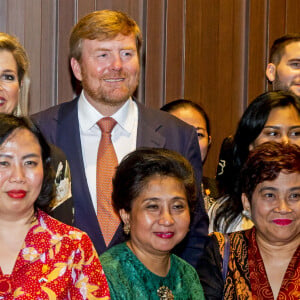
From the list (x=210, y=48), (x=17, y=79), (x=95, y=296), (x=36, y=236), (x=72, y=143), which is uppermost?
(x=210, y=48)

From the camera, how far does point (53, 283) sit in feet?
7.73

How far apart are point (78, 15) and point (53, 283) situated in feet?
6.85

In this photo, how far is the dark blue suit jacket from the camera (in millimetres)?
3057

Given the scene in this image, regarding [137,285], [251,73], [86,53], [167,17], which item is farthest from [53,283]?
[251,73]

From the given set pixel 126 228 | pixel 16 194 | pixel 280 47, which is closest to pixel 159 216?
pixel 126 228

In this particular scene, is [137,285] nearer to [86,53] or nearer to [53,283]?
[53,283]

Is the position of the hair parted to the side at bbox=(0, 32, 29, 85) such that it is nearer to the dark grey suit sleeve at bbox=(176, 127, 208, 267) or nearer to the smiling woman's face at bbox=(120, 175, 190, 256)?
the smiling woman's face at bbox=(120, 175, 190, 256)

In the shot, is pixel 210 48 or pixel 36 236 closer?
pixel 36 236

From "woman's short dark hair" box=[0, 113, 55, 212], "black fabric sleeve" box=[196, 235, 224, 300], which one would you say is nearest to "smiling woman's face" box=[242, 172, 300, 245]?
"black fabric sleeve" box=[196, 235, 224, 300]

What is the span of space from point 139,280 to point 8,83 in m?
1.01

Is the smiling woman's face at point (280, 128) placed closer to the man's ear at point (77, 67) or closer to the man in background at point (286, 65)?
the man in background at point (286, 65)

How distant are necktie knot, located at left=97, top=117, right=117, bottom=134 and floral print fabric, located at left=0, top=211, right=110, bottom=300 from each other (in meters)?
0.81

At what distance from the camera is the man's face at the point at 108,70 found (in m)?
3.27

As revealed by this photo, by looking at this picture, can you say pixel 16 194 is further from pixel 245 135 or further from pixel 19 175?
pixel 245 135
